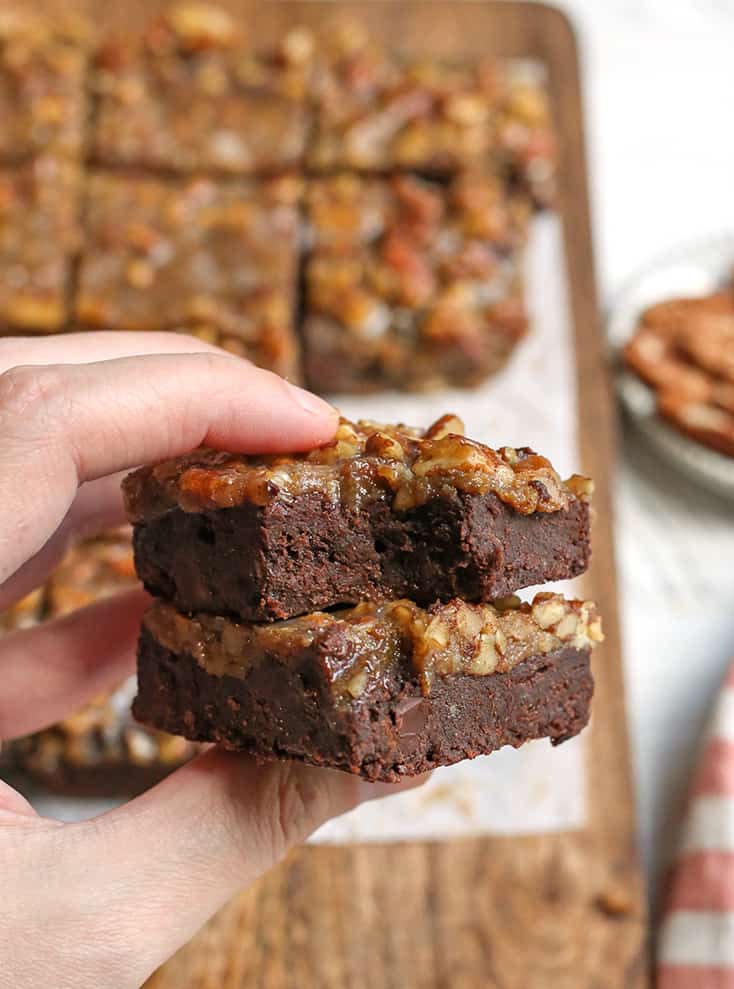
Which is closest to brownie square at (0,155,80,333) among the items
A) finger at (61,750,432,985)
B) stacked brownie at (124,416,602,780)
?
stacked brownie at (124,416,602,780)

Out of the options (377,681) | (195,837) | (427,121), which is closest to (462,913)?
(195,837)

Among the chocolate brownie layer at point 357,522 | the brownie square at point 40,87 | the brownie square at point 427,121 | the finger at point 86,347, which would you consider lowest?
the chocolate brownie layer at point 357,522

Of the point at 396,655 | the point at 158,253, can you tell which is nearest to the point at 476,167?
the point at 158,253

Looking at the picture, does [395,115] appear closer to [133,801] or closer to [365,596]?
[365,596]

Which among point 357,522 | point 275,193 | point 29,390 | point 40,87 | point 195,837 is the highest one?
point 40,87

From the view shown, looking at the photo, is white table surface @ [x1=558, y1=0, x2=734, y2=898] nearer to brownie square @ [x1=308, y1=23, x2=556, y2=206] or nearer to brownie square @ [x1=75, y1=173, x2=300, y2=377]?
brownie square @ [x1=308, y1=23, x2=556, y2=206]

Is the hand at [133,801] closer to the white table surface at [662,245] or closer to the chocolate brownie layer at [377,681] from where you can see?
the chocolate brownie layer at [377,681]

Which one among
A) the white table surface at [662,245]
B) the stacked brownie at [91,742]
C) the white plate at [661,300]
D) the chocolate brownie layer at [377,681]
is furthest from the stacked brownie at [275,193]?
the chocolate brownie layer at [377,681]

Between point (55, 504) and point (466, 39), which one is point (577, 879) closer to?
point (55, 504)
